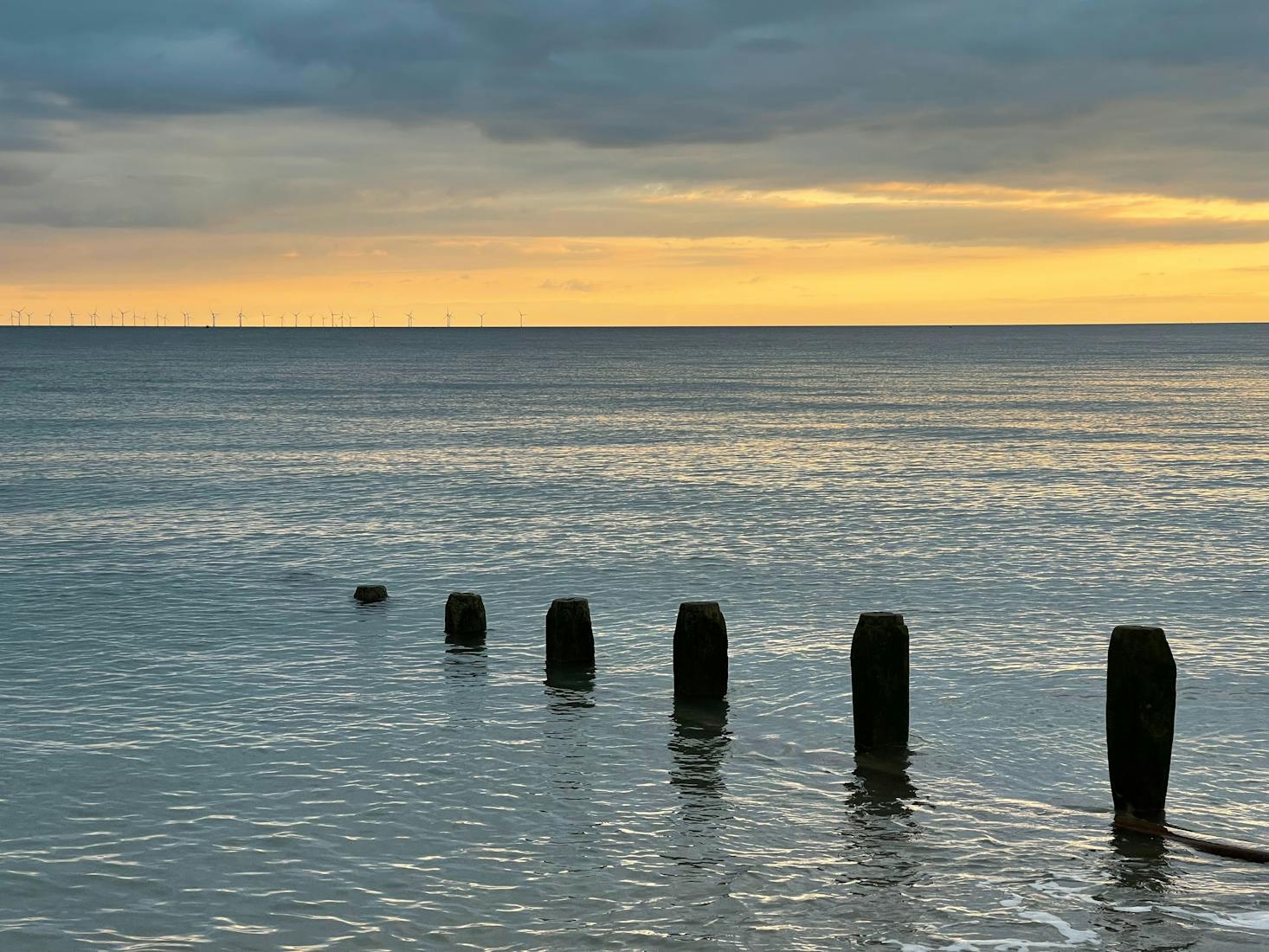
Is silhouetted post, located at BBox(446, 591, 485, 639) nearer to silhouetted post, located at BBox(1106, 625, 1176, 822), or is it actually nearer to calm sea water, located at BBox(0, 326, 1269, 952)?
calm sea water, located at BBox(0, 326, 1269, 952)

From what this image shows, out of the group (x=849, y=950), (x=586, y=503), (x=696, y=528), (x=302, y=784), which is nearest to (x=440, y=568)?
(x=696, y=528)

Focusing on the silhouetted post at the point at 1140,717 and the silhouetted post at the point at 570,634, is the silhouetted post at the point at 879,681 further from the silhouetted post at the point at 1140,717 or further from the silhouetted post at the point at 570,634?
the silhouetted post at the point at 570,634

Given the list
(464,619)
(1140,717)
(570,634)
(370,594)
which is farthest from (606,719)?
(370,594)

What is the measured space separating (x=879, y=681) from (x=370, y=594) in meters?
14.5

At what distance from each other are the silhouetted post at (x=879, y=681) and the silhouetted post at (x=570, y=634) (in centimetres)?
605

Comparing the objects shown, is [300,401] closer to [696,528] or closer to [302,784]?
[696,528]

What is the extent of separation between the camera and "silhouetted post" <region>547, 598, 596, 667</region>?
22.7 metres

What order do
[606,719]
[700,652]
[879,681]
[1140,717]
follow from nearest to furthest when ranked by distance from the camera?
1. [1140,717]
2. [879,681]
3. [606,719]
4. [700,652]

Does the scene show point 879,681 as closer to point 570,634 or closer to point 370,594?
point 570,634

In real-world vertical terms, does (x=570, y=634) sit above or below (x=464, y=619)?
above

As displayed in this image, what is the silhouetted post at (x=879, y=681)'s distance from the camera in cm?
1730

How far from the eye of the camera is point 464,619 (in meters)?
25.5

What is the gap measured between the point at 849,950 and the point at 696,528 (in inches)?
1140

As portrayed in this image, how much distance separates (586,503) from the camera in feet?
155
